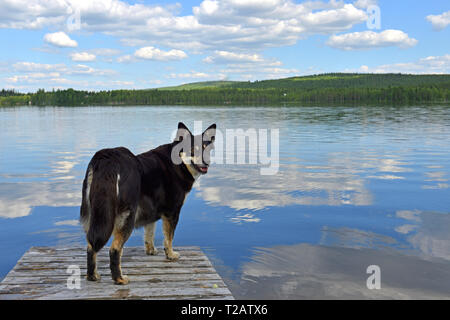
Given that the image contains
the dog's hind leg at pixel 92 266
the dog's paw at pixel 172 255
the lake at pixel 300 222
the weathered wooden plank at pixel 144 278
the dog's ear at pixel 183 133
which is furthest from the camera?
the lake at pixel 300 222

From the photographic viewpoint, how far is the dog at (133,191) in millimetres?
6152

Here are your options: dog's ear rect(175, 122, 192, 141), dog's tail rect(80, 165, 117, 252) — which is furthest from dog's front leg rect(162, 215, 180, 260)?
dog's tail rect(80, 165, 117, 252)

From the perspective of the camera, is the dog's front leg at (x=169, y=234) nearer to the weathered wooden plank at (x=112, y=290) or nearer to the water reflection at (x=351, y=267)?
the weathered wooden plank at (x=112, y=290)

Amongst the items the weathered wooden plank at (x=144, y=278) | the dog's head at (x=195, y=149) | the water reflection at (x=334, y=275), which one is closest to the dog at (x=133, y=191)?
the dog's head at (x=195, y=149)

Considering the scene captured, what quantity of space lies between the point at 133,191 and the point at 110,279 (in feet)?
5.06

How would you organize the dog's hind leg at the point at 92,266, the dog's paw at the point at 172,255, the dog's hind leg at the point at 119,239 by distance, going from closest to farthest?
the dog's hind leg at the point at 119,239
the dog's hind leg at the point at 92,266
the dog's paw at the point at 172,255

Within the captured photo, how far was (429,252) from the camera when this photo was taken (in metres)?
10.4

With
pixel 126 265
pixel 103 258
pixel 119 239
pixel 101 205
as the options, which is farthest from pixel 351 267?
pixel 101 205

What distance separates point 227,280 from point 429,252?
5173 millimetres

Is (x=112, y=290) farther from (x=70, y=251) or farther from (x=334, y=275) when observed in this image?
(x=334, y=275)

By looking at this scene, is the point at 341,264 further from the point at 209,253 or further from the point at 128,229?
the point at 128,229

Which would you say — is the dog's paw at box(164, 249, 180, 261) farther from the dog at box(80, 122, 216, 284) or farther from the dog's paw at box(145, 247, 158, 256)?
the dog's paw at box(145, 247, 158, 256)

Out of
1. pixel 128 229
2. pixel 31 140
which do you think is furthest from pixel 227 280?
pixel 31 140

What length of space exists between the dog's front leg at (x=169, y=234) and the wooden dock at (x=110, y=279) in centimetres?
13
